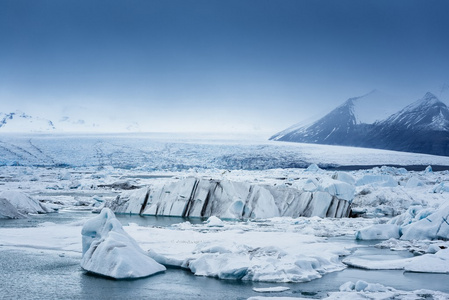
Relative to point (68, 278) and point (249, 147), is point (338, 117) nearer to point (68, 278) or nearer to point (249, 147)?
point (249, 147)

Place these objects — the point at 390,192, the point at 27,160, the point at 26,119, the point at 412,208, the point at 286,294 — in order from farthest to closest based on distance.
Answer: the point at 26,119
the point at 27,160
the point at 390,192
the point at 412,208
the point at 286,294

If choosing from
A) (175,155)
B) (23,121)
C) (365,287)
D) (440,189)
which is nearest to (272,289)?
(365,287)

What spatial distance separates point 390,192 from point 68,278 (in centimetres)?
1109

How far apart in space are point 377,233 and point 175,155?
30548 mm

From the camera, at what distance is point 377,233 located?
366 inches

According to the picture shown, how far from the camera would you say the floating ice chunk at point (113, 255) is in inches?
239

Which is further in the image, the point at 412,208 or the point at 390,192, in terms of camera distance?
the point at 390,192

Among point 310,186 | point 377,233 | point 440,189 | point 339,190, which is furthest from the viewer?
point 440,189

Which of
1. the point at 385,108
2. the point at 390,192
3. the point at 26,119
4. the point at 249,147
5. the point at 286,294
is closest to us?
the point at 286,294

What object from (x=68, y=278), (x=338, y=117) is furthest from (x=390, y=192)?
(x=338, y=117)

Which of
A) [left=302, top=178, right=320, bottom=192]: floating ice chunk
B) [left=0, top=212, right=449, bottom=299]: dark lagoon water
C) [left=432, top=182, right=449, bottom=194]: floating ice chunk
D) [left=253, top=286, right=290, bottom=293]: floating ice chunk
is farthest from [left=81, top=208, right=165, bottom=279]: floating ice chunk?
[left=432, top=182, right=449, bottom=194]: floating ice chunk

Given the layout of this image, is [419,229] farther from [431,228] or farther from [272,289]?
[272,289]

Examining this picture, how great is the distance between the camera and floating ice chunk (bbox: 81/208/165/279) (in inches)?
239

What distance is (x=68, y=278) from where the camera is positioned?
5992 millimetres
